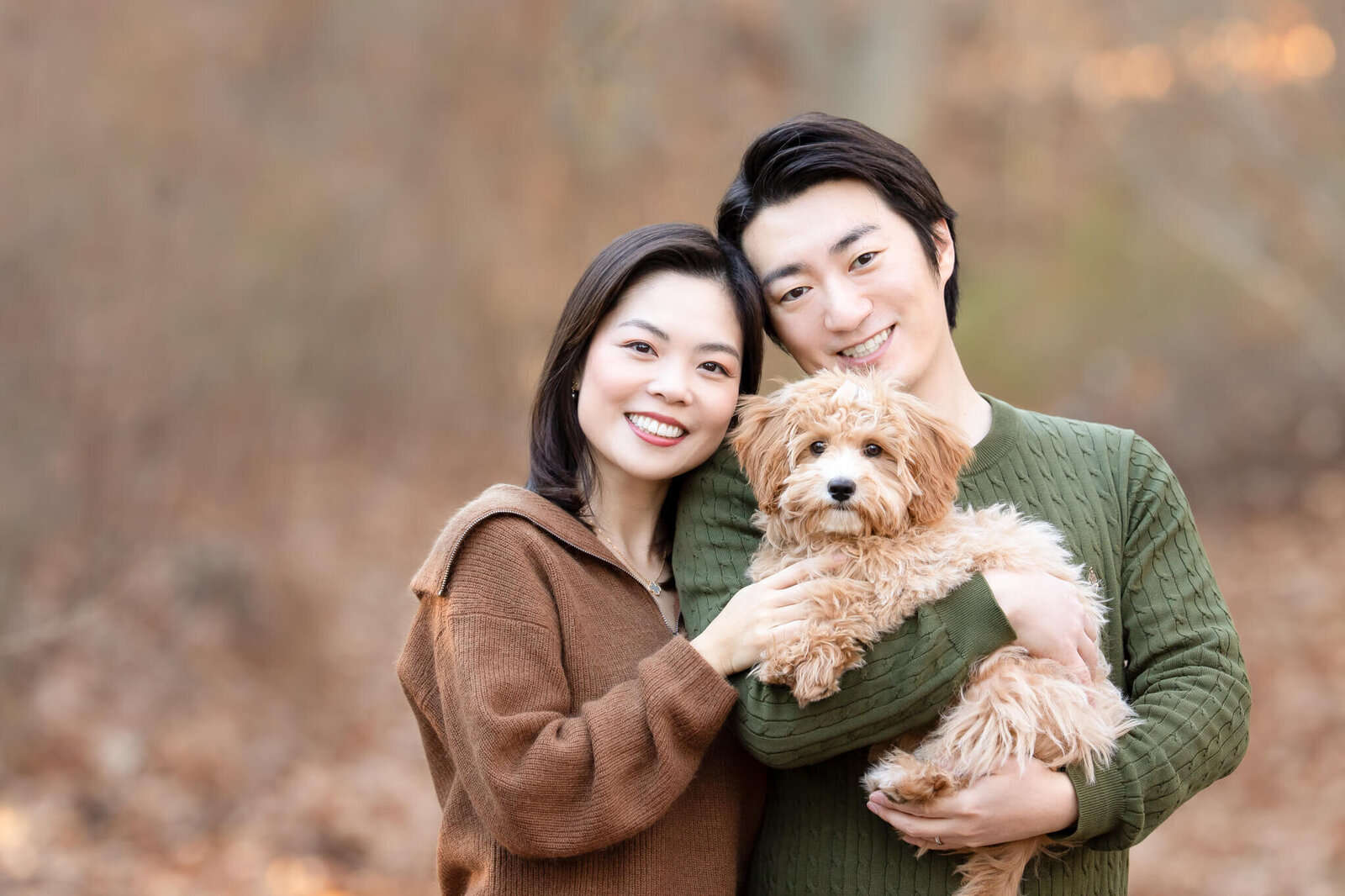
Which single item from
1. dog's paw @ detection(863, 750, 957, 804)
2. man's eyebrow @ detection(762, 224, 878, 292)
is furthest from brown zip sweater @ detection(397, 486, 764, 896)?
man's eyebrow @ detection(762, 224, 878, 292)

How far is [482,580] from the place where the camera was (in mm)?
A: 2812

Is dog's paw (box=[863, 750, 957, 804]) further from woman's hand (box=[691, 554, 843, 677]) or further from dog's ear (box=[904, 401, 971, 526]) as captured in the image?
dog's ear (box=[904, 401, 971, 526])

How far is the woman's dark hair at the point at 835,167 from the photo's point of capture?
3.25 m

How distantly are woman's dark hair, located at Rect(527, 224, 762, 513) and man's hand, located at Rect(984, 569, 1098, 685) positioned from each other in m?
1.02

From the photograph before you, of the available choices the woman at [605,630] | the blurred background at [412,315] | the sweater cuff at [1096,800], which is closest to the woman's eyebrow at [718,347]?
the woman at [605,630]

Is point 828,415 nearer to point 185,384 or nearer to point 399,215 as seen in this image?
point 185,384

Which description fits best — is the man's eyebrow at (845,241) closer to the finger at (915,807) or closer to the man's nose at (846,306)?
the man's nose at (846,306)

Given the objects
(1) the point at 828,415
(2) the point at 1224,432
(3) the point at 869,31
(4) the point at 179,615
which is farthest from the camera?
(3) the point at 869,31

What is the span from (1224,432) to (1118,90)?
385 cm

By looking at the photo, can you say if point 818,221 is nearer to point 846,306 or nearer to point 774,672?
point 846,306

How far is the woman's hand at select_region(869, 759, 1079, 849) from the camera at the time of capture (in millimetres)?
2682


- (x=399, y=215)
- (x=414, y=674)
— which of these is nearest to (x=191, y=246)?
(x=399, y=215)

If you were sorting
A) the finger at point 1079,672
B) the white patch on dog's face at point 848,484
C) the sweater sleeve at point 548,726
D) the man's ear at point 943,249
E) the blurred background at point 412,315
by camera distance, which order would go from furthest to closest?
1. the blurred background at point 412,315
2. the man's ear at point 943,249
3. the white patch on dog's face at point 848,484
4. the finger at point 1079,672
5. the sweater sleeve at point 548,726

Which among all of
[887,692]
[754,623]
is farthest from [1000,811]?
[754,623]
